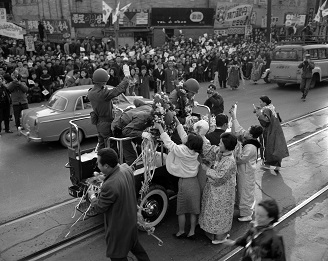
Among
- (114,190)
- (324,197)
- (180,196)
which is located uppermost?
(114,190)

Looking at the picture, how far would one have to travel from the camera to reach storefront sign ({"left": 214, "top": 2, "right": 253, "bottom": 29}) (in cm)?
3153

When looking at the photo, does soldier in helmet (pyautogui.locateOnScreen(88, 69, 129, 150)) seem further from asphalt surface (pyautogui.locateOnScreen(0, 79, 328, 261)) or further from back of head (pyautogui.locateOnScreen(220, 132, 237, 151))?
back of head (pyautogui.locateOnScreen(220, 132, 237, 151))

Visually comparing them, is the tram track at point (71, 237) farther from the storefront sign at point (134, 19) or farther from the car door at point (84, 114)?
the storefront sign at point (134, 19)

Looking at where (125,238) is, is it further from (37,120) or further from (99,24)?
(99,24)

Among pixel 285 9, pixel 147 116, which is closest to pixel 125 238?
pixel 147 116

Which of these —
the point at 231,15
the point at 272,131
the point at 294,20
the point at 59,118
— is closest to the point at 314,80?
the point at 272,131

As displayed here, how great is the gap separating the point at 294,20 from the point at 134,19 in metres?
14.6

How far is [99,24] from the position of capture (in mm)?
27578

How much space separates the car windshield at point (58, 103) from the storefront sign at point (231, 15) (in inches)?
967

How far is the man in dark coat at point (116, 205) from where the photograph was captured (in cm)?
379

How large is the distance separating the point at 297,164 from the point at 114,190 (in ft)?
18.9

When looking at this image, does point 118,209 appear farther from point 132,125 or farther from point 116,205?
point 132,125

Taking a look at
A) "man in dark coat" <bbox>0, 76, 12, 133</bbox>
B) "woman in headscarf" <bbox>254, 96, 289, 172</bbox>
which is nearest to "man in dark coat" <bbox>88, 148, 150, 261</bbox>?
"woman in headscarf" <bbox>254, 96, 289, 172</bbox>

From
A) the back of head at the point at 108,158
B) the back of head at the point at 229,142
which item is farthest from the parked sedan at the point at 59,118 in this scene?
the back of head at the point at 108,158
